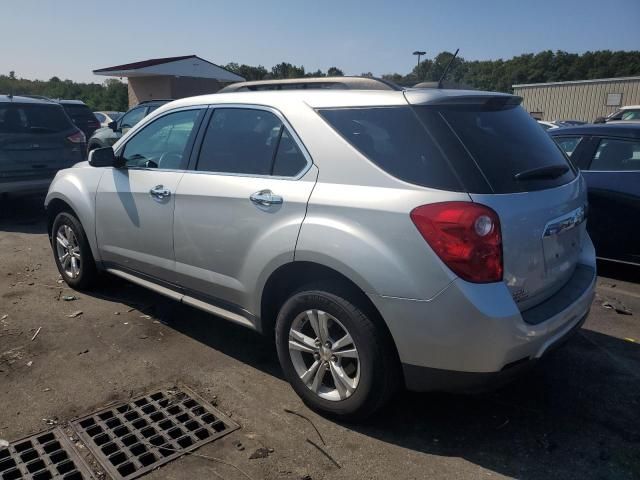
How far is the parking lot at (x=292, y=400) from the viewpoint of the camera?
8.76ft

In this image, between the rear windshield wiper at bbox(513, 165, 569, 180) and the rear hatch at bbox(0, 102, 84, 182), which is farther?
the rear hatch at bbox(0, 102, 84, 182)

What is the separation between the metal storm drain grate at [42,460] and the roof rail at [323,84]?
8.06ft

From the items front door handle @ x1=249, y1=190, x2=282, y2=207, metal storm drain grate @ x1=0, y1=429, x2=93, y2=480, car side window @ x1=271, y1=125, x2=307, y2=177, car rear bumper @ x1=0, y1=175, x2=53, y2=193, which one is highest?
car side window @ x1=271, y1=125, x2=307, y2=177

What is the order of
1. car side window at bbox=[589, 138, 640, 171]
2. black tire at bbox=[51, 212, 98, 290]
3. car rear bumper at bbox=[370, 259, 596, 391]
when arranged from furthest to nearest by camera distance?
car side window at bbox=[589, 138, 640, 171] < black tire at bbox=[51, 212, 98, 290] < car rear bumper at bbox=[370, 259, 596, 391]

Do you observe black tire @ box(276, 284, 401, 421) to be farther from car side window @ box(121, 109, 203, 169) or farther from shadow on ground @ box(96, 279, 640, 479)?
car side window @ box(121, 109, 203, 169)

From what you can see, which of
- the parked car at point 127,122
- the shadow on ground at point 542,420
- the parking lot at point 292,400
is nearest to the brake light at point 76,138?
the parked car at point 127,122

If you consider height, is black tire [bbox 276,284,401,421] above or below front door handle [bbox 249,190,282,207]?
below

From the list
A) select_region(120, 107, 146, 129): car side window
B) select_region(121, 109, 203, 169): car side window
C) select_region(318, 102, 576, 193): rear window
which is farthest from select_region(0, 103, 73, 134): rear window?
select_region(318, 102, 576, 193): rear window

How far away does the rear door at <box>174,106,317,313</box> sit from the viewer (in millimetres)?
3033

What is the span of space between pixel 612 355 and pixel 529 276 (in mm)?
1753

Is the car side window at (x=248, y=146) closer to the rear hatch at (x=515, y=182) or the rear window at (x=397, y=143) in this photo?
the rear window at (x=397, y=143)

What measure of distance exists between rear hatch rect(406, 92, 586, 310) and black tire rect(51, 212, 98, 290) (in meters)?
3.32

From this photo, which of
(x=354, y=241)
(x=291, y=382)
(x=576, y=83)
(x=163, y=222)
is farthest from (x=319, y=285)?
(x=576, y=83)

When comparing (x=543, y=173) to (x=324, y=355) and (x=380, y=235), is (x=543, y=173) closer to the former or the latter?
(x=380, y=235)
